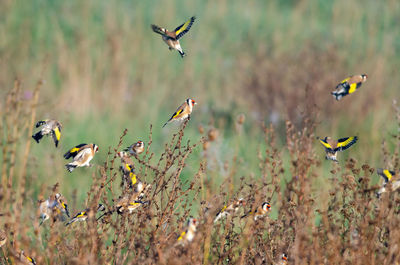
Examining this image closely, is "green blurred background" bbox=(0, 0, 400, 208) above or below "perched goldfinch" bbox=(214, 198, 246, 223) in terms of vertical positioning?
above

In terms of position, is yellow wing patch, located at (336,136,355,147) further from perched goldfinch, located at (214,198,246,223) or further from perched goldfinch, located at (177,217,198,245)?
perched goldfinch, located at (177,217,198,245)

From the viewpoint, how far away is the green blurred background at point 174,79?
7.44 meters

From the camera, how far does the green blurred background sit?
7438 millimetres

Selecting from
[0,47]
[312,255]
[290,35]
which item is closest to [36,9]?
[0,47]

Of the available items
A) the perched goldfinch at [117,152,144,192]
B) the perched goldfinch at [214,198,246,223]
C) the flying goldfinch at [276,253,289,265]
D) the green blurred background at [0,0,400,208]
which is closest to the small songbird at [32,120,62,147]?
the perched goldfinch at [117,152,144,192]

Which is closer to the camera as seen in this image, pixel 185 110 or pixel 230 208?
pixel 230 208

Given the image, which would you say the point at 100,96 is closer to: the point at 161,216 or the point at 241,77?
the point at 241,77

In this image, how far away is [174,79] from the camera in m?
10.6

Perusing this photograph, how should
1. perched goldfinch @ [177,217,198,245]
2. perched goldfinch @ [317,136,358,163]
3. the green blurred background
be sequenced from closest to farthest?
perched goldfinch @ [177,217,198,245], perched goldfinch @ [317,136,358,163], the green blurred background

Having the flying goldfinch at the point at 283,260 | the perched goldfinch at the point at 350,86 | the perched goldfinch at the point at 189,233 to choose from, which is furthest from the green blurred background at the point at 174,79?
the perched goldfinch at the point at 189,233

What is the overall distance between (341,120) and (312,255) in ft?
21.4

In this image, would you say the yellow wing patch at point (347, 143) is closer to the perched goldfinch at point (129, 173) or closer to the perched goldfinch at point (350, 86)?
the perched goldfinch at point (350, 86)

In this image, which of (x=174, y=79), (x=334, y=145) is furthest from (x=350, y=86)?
(x=174, y=79)

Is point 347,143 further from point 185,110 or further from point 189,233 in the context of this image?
point 189,233
